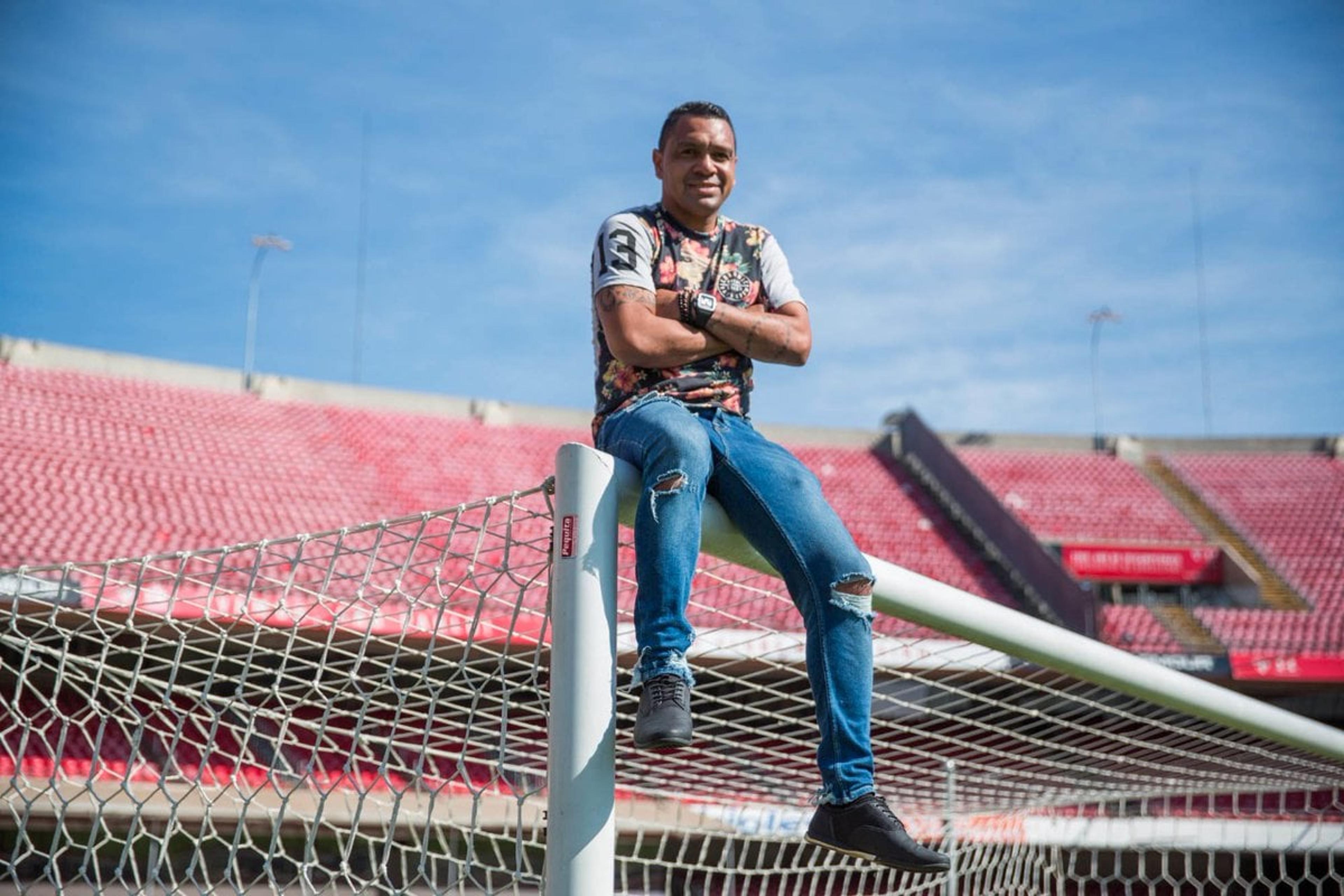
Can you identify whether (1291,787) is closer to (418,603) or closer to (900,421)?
(418,603)

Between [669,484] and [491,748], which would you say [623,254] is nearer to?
[669,484]

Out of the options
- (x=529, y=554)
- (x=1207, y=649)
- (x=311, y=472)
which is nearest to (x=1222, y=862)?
(x=1207, y=649)

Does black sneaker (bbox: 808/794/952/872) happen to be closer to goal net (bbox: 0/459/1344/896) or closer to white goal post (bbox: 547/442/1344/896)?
white goal post (bbox: 547/442/1344/896)

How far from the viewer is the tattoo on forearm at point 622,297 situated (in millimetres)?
2588

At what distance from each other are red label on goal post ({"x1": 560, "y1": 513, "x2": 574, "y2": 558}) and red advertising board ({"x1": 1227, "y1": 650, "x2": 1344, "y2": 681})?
1423cm

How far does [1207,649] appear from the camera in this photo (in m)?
15.1

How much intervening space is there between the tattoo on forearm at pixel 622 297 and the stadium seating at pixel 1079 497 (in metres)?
15.8

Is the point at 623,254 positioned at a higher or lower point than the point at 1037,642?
higher

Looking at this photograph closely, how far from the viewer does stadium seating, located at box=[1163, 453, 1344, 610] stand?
60.4 ft

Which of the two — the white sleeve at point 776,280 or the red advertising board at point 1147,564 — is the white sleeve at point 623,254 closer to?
the white sleeve at point 776,280

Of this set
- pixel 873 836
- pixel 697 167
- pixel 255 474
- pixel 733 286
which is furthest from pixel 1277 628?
pixel 873 836

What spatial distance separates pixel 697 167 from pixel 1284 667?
46.7ft

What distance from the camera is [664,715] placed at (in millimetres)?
2201

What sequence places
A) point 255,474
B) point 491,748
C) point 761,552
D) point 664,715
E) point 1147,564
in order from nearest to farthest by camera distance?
point 664,715, point 761,552, point 491,748, point 255,474, point 1147,564
